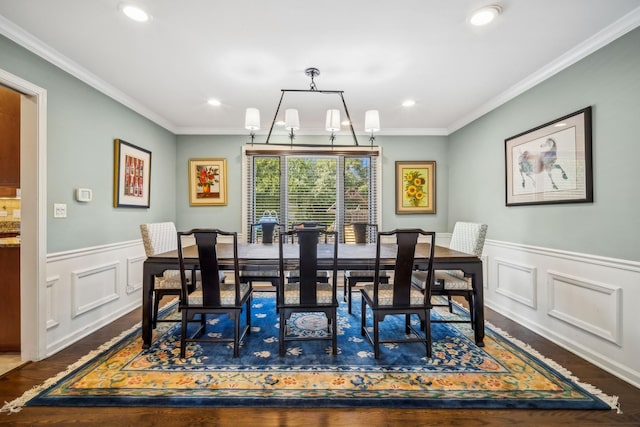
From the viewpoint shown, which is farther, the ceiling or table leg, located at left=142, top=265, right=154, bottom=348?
table leg, located at left=142, top=265, right=154, bottom=348

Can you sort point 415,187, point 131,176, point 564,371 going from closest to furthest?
point 564,371, point 131,176, point 415,187

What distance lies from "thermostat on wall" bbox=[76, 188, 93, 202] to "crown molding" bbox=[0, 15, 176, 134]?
3.32ft

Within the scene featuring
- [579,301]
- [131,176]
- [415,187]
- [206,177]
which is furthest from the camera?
[415,187]

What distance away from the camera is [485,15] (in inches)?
71.9

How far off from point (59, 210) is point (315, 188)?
309 centimetres

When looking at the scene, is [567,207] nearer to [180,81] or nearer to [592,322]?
[592,322]

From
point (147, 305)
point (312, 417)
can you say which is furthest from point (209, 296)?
point (312, 417)

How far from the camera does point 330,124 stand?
266 cm

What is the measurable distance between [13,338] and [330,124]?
3203 mm

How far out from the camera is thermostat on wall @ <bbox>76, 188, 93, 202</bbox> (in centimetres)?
255

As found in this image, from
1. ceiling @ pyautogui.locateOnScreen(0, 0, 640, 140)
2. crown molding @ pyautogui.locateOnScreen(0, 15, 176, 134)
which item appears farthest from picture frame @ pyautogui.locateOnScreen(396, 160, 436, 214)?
crown molding @ pyautogui.locateOnScreen(0, 15, 176, 134)

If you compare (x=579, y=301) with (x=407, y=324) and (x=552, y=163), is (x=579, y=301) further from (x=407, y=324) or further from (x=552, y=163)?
(x=407, y=324)

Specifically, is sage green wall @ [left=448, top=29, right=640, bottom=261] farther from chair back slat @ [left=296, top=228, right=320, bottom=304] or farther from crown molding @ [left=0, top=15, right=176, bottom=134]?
crown molding @ [left=0, top=15, right=176, bottom=134]

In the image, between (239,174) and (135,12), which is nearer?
(135,12)
